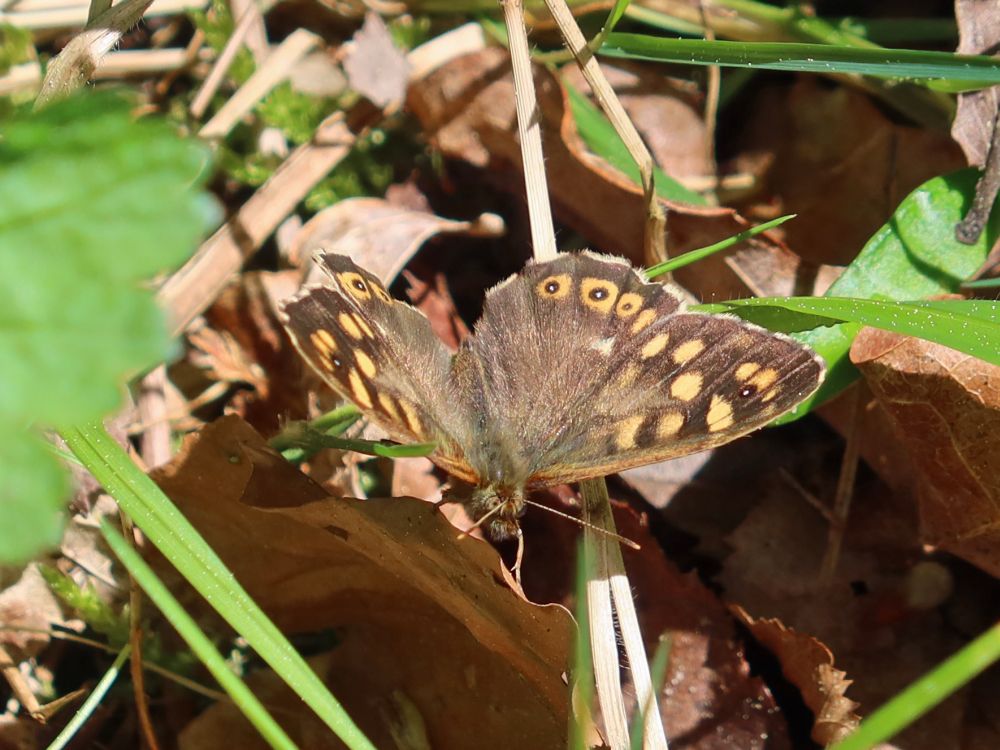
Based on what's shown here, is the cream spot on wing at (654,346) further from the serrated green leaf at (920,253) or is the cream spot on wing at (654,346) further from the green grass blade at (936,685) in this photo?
the green grass blade at (936,685)

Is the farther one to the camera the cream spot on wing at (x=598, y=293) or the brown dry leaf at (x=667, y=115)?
the brown dry leaf at (x=667, y=115)

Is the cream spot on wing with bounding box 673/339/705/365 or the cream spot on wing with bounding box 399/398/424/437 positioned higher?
the cream spot on wing with bounding box 673/339/705/365

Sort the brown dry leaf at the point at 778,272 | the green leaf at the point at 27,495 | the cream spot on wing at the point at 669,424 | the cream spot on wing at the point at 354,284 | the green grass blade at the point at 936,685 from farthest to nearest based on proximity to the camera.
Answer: the brown dry leaf at the point at 778,272, the cream spot on wing at the point at 354,284, the cream spot on wing at the point at 669,424, the green grass blade at the point at 936,685, the green leaf at the point at 27,495

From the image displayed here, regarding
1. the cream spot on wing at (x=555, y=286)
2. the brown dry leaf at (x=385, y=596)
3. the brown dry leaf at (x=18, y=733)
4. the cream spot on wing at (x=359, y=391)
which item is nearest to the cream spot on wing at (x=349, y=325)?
the cream spot on wing at (x=359, y=391)

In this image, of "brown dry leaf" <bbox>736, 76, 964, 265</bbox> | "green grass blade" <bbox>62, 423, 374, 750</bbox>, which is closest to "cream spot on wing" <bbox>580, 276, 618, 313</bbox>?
"brown dry leaf" <bbox>736, 76, 964, 265</bbox>

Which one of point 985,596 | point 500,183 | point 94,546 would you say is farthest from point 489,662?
point 500,183

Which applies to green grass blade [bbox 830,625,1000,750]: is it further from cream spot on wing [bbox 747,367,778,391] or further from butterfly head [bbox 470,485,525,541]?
butterfly head [bbox 470,485,525,541]

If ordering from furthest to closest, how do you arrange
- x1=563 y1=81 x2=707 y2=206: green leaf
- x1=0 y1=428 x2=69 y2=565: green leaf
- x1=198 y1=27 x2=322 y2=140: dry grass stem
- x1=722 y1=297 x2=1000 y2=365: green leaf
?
x1=198 y1=27 x2=322 y2=140: dry grass stem
x1=563 y1=81 x2=707 y2=206: green leaf
x1=722 y1=297 x2=1000 y2=365: green leaf
x1=0 y1=428 x2=69 y2=565: green leaf
